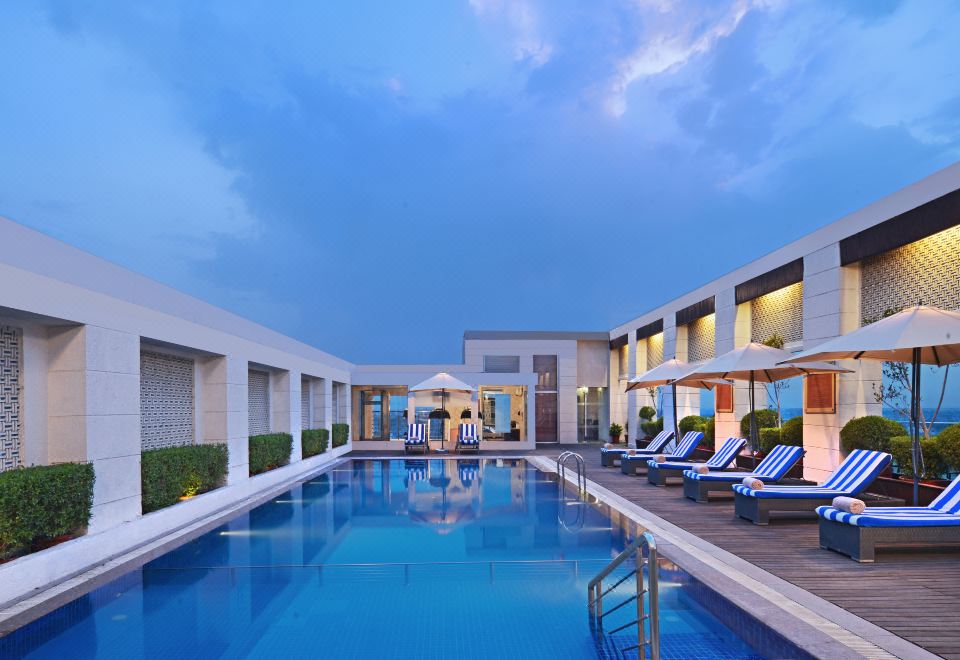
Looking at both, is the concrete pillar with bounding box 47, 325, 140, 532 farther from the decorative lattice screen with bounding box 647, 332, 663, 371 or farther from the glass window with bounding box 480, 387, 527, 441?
the decorative lattice screen with bounding box 647, 332, 663, 371

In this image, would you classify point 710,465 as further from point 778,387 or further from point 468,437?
point 468,437

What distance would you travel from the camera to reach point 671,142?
68.9 metres

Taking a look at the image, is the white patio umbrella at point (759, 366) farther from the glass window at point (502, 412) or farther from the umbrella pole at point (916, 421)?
the glass window at point (502, 412)

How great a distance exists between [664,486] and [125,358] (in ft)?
28.9

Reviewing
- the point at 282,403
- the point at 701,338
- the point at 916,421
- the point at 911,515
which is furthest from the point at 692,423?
the point at 911,515

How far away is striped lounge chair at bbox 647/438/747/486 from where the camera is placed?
1166 centimetres

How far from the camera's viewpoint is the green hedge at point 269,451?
1212 centimetres

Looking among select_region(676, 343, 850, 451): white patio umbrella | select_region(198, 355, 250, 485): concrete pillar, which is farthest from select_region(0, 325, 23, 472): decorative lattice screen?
select_region(676, 343, 850, 451): white patio umbrella

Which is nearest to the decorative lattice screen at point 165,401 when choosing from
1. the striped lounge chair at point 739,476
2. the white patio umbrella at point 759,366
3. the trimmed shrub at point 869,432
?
the striped lounge chair at point 739,476

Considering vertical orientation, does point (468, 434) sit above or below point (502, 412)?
below

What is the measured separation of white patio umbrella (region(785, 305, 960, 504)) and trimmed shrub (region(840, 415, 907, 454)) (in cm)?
253

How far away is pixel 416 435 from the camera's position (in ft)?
64.8

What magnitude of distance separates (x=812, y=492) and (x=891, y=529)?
75.4 inches

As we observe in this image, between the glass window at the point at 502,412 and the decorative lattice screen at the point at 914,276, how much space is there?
11908mm
